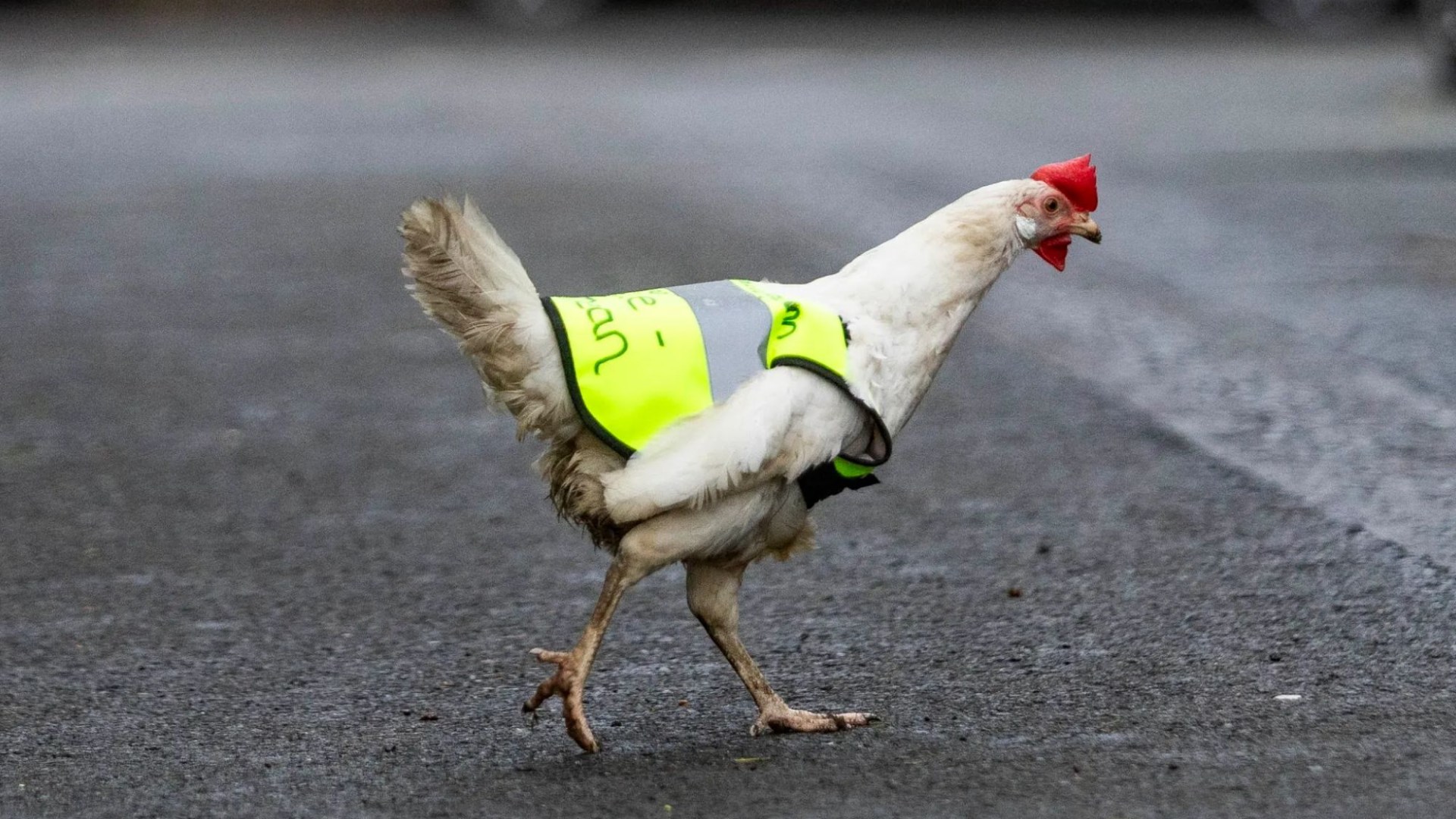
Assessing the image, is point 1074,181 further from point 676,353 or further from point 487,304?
point 487,304

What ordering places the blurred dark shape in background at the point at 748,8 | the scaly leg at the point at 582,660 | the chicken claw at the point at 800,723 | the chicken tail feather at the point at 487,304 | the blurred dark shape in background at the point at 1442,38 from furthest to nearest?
the blurred dark shape in background at the point at 748,8 < the blurred dark shape in background at the point at 1442,38 < the chicken claw at the point at 800,723 < the scaly leg at the point at 582,660 < the chicken tail feather at the point at 487,304

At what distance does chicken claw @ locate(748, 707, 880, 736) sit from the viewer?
4090 millimetres

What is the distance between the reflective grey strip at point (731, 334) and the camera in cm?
387

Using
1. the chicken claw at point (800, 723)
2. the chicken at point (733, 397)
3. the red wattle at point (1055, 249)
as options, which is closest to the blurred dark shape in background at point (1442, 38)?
the red wattle at point (1055, 249)

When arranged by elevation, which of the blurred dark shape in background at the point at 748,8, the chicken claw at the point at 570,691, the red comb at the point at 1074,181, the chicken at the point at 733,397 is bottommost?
the blurred dark shape in background at the point at 748,8

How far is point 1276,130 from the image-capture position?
14.7 meters

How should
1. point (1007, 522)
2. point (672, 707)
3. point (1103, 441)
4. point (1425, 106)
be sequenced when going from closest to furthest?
1. point (672, 707)
2. point (1007, 522)
3. point (1103, 441)
4. point (1425, 106)

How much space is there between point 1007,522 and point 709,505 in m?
2.17

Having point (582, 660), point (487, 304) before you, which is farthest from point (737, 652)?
point (487, 304)

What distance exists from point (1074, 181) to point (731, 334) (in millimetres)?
771

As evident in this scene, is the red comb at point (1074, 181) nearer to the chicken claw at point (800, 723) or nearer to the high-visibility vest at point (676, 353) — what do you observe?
the high-visibility vest at point (676, 353)

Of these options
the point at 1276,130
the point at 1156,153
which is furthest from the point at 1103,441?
the point at 1276,130

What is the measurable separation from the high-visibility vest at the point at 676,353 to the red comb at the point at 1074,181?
0.53m

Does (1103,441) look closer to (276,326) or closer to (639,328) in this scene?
(639,328)
